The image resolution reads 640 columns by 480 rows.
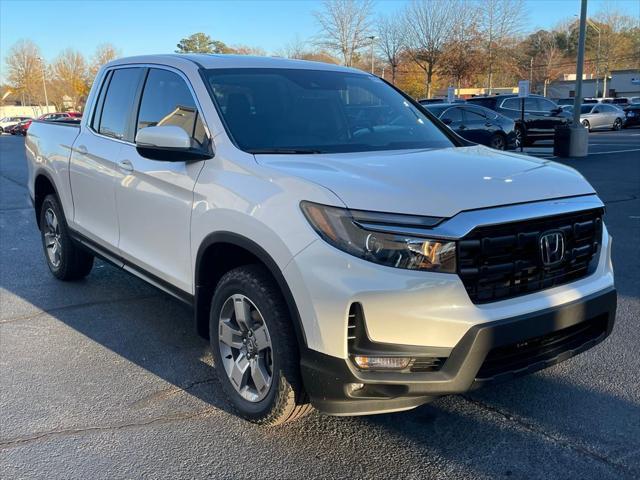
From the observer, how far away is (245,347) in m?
3.22

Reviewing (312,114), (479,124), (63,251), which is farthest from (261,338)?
(479,124)

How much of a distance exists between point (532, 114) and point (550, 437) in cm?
1956

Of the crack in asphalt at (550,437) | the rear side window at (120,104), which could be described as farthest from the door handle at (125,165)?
the crack in asphalt at (550,437)

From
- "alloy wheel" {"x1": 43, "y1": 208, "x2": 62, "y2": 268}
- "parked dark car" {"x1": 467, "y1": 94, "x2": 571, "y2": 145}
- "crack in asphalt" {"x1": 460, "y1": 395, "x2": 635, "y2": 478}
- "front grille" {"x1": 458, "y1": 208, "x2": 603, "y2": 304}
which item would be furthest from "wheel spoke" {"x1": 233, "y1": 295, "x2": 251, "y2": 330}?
"parked dark car" {"x1": 467, "y1": 94, "x2": 571, "y2": 145}

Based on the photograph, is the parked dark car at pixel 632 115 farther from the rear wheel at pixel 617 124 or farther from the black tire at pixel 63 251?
the black tire at pixel 63 251

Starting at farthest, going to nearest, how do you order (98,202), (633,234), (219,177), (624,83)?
1. (624,83)
2. (633,234)
3. (98,202)
4. (219,177)

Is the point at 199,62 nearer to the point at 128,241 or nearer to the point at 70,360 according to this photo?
the point at 128,241

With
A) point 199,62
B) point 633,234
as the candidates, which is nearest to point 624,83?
point 633,234

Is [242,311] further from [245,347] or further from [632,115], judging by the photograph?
[632,115]

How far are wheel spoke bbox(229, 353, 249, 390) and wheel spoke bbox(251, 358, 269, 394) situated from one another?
8 cm

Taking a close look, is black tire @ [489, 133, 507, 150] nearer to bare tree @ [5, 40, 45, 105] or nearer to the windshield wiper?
the windshield wiper

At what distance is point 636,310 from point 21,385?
14.4 ft

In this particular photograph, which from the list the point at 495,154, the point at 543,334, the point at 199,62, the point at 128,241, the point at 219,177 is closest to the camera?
the point at 543,334

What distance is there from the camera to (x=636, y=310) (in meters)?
4.81
